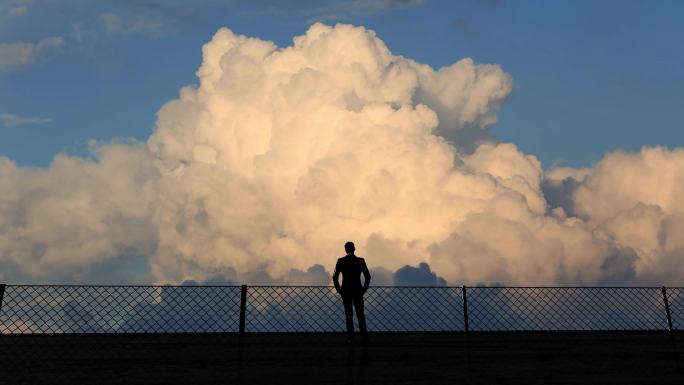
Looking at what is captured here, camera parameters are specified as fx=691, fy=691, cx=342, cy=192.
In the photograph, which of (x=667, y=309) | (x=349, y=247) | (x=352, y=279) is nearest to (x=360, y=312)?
(x=352, y=279)

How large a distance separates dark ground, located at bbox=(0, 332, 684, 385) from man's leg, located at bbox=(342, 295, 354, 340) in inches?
15.4

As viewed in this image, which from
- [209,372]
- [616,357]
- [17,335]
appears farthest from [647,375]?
[17,335]

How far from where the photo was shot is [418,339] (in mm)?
15031

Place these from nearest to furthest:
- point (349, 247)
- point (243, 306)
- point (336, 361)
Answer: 1. point (336, 361)
2. point (349, 247)
3. point (243, 306)

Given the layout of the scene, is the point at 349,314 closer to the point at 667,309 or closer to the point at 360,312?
the point at 360,312

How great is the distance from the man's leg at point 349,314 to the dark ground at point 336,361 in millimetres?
390

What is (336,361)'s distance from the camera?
9.80 meters

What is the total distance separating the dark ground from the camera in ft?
25.5

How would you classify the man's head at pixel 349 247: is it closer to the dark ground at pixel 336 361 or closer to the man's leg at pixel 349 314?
the man's leg at pixel 349 314

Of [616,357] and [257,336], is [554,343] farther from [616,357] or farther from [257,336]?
[257,336]

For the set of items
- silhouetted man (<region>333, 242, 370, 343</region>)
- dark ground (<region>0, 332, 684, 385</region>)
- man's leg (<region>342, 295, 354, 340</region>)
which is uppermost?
silhouetted man (<region>333, 242, 370, 343</region>)

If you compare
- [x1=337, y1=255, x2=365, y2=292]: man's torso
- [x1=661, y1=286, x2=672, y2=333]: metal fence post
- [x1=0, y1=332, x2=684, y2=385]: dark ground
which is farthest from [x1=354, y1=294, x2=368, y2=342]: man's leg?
[x1=661, y1=286, x2=672, y2=333]: metal fence post

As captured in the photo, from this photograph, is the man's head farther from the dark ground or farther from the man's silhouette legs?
the dark ground

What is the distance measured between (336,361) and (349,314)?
3811 millimetres
